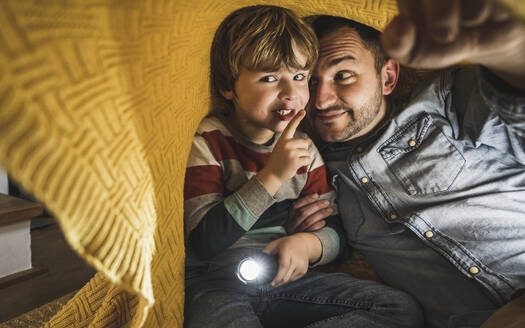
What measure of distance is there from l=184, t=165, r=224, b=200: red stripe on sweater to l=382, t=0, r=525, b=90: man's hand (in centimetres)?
47

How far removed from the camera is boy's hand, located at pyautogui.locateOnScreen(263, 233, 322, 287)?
0.68 metres

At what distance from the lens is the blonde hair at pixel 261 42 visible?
76 centimetres

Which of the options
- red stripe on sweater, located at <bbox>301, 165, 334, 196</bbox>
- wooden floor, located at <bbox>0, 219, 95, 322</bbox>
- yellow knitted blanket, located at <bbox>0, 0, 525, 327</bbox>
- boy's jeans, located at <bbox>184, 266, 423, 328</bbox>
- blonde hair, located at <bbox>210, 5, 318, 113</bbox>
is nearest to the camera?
yellow knitted blanket, located at <bbox>0, 0, 525, 327</bbox>

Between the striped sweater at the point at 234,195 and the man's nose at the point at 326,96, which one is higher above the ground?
the man's nose at the point at 326,96

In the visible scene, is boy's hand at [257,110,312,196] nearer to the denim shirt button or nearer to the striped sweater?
the striped sweater

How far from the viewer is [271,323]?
2.31 ft

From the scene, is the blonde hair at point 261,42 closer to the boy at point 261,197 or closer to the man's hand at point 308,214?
the boy at point 261,197

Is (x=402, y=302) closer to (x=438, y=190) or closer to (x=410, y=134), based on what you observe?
(x=438, y=190)

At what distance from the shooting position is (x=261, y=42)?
756mm

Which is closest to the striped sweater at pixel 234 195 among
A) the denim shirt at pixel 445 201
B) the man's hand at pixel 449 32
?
the denim shirt at pixel 445 201

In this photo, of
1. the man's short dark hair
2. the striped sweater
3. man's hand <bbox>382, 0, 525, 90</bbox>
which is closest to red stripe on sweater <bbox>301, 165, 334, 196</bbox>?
the striped sweater

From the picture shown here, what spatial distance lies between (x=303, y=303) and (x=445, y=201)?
15.3 inches

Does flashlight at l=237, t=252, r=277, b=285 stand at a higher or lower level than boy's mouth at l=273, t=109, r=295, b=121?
lower

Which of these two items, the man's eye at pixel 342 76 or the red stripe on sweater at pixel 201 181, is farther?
the man's eye at pixel 342 76
